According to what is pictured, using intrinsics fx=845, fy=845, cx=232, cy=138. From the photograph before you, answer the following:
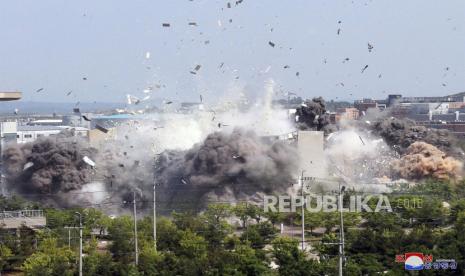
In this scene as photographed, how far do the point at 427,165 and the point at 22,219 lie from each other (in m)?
20.8

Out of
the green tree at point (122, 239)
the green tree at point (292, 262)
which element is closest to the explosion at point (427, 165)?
the green tree at point (122, 239)

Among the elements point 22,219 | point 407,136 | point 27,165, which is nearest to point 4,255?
point 22,219

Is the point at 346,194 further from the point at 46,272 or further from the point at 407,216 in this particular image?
the point at 46,272

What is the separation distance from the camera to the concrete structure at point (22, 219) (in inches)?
1091

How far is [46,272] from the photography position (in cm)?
2022

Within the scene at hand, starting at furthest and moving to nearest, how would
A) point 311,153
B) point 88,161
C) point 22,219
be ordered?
1. point 88,161
2. point 311,153
3. point 22,219

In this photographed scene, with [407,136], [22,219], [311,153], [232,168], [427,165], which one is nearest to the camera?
[22,219]

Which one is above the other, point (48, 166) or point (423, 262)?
point (48, 166)

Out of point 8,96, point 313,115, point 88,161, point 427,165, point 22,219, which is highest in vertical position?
point 8,96

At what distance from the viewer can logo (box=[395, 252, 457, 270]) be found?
20.0 metres

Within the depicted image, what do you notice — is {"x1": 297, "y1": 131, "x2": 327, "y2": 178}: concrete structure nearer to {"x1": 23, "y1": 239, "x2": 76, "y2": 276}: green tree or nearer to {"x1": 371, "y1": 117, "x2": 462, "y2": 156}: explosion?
{"x1": 371, "y1": 117, "x2": 462, "y2": 156}: explosion

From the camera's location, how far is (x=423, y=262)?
798 inches

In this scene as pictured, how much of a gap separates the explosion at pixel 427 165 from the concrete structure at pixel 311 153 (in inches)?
187

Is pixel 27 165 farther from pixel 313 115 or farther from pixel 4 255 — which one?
pixel 4 255
